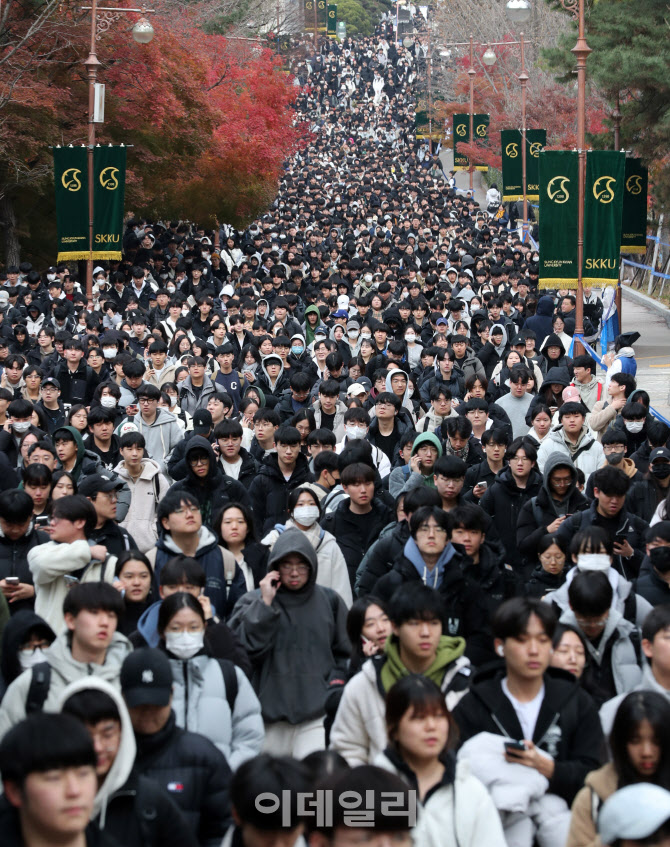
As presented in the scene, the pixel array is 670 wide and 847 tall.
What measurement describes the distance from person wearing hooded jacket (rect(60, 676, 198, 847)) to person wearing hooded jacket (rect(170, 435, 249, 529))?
4.57 metres

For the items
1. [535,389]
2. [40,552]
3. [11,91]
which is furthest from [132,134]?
[40,552]

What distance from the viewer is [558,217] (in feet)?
59.0

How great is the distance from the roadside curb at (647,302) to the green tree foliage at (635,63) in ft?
11.1

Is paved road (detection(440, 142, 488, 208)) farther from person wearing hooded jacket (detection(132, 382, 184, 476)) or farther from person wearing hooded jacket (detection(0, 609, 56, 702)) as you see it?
person wearing hooded jacket (detection(0, 609, 56, 702))

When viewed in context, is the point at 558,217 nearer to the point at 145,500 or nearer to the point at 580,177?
the point at 580,177

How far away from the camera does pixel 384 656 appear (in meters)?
5.41

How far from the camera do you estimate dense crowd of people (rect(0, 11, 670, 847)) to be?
4.15m

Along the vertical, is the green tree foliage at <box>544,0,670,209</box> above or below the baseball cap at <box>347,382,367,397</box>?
above

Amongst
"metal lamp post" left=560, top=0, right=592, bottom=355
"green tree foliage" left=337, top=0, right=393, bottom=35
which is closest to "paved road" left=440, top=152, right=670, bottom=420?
"metal lamp post" left=560, top=0, right=592, bottom=355

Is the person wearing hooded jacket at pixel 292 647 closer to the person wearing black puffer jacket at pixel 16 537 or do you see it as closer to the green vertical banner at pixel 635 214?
the person wearing black puffer jacket at pixel 16 537

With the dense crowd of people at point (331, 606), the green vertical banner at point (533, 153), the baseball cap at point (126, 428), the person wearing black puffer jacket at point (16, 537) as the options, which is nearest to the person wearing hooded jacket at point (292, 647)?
the dense crowd of people at point (331, 606)

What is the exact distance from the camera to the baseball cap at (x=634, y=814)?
3.69m

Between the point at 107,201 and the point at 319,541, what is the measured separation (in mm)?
14428

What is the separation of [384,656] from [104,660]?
44.2 inches
